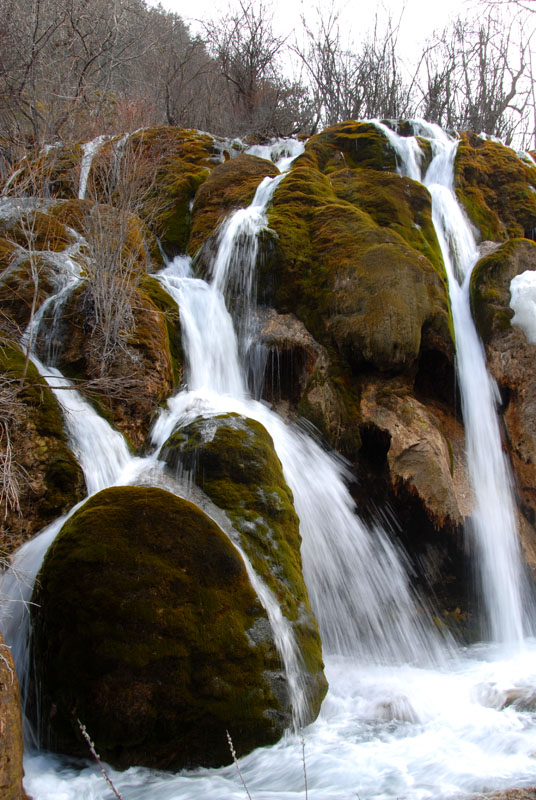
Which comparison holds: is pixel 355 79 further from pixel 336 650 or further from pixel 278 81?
pixel 336 650

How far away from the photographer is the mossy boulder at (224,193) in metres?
8.74

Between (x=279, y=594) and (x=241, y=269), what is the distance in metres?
4.63

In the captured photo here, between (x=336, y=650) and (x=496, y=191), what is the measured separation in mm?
8379

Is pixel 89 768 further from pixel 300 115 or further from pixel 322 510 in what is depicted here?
pixel 300 115

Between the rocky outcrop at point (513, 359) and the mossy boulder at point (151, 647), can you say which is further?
the rocky outcrop at point (513, 359)

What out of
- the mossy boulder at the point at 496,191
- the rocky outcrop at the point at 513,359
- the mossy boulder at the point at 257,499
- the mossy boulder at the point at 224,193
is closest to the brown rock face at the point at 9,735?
the mossy boulder at the point at 257,499

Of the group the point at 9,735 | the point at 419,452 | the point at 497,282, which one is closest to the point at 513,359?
the point at 497,282

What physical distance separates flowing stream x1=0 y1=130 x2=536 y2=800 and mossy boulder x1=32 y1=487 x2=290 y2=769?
A: 155mm

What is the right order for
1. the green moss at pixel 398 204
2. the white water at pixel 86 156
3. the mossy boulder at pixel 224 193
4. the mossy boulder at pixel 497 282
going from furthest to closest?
the white water at pixel 86 156 < the mossy boulder at pixel 224 193 < the green moss at pixel 398 204 < the mossy boulder at pixel 497 282

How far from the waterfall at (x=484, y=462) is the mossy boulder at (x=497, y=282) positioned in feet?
0.49

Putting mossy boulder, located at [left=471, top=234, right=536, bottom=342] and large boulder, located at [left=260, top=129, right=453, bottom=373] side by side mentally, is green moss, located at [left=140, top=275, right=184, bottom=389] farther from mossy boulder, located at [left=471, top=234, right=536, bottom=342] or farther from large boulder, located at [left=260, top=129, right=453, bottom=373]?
mossy boulder, located at [left=471, top=234, right=536, bottom=342]

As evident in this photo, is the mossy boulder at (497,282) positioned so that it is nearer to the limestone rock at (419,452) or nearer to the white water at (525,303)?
the white water at (525,303)

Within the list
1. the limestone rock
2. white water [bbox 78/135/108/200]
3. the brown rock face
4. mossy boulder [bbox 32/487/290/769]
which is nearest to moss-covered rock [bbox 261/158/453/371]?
the limestone rock

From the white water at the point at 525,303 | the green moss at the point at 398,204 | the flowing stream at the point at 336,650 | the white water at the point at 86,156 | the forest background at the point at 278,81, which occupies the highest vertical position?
the forest background at the point at 278,81
